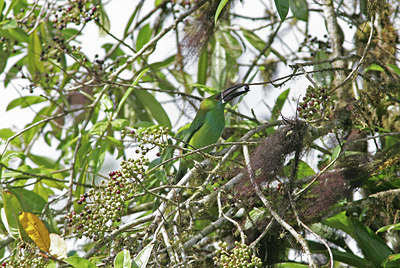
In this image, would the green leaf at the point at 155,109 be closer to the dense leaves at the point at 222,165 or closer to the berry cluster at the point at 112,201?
the dense leaves at the point at 222,165

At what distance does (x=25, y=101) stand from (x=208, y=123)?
147 cm

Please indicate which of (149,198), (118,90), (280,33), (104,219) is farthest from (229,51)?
(104,219)

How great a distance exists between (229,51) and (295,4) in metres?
0.82

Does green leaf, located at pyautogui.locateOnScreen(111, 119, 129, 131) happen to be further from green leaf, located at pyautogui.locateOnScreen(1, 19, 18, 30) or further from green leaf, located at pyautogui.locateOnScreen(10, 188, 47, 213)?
green leaf, located at pyautogui.locateOnScreen(1, 19, 18, 30)

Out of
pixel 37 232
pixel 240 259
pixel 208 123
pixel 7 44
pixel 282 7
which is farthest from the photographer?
pixel 7 44

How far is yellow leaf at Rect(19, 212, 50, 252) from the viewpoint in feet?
6.36

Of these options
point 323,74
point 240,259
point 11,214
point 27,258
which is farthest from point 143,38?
point 240,259

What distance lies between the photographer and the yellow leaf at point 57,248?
6.49 ft

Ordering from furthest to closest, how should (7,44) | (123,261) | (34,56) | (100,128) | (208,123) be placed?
1. (34,56)
2. (7,44)
3. (208,123)
4. (100,128)
5. (123,261)

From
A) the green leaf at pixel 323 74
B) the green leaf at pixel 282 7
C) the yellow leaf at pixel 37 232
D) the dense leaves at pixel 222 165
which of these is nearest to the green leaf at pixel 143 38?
the dense leaves at pixel 222 165

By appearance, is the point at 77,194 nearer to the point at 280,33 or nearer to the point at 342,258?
the point at 342,258

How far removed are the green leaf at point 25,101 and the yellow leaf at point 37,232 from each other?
71.7 inches

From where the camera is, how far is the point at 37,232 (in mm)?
1950

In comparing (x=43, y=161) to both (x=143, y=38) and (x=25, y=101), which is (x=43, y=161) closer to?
(x=25, y=101)
